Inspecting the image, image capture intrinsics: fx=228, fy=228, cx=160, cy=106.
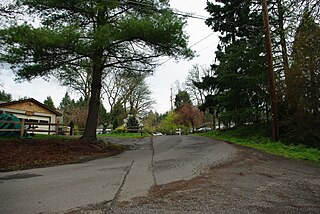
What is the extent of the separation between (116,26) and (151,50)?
2.02m

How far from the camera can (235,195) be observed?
3.79 m

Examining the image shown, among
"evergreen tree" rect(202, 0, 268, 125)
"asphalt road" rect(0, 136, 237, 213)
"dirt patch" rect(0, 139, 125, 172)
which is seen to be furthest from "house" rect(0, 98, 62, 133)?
"asphalt road" rect(0, 136, 237, 213)

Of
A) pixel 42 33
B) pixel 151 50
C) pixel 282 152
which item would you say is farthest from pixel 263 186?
pixel 42 33

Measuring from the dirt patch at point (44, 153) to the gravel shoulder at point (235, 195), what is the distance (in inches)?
221

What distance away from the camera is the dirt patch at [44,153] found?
314 inches

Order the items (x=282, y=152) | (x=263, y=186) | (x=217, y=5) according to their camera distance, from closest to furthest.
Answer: (x=263, y=186) → (x=282, y=152) → (x=217, y=5)

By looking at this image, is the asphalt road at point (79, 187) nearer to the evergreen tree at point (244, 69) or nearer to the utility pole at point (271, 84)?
the utility pole at point (271, 84)

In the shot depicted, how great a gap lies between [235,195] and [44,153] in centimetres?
833

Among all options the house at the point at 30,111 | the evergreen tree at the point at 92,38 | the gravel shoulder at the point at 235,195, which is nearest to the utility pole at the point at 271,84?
the evergreen tree at the point at 92,38

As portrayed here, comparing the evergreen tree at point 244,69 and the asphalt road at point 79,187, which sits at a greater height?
the evergreen tree at point 244,69

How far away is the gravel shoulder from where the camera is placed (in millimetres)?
3253

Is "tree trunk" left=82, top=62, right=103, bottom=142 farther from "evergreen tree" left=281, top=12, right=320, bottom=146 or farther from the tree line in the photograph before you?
"evergreen tree" left=281, top=12, right=320, bottom=146

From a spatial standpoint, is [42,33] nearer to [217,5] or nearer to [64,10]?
[64,10]

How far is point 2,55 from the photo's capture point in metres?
9.80
